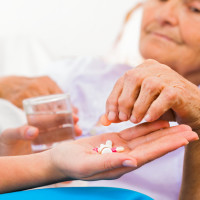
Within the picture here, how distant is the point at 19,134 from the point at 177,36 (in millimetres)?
537

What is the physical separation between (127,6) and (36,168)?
1.68m

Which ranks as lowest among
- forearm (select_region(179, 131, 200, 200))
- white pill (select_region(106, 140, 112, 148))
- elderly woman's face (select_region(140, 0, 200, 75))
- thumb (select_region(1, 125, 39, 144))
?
forearm (select_region(179, 131, 200, 200))

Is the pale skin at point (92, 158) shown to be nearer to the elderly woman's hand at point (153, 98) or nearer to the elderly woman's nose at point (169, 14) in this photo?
A: the elderly woman's hand at point (153, 98)

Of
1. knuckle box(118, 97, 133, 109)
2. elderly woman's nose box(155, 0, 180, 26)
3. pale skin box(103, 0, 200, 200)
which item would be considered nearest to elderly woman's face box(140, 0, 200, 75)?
elderly woman's nose box(155, 0, 180, 26)

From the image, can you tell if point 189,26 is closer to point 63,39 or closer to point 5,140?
point 5,140

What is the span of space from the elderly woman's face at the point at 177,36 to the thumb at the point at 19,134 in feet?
1.42

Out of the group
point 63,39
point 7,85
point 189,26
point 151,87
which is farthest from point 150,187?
point 63,39

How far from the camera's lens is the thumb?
884 millimetres

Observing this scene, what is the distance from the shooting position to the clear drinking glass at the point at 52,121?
917mm

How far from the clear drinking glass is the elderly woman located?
0.15m

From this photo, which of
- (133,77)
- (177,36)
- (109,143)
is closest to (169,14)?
(177,36)

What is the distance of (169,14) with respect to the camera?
994mm

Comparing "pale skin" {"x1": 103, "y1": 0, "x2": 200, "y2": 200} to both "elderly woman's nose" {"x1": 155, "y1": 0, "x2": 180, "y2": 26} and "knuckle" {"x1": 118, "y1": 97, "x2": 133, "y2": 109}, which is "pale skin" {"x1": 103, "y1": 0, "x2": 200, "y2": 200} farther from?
"elderly woman's nose" {"x1": 155, "y1": 0, "x2": 180, "y2": 26}

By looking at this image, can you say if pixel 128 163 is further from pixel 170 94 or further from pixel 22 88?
pixel 22 88
